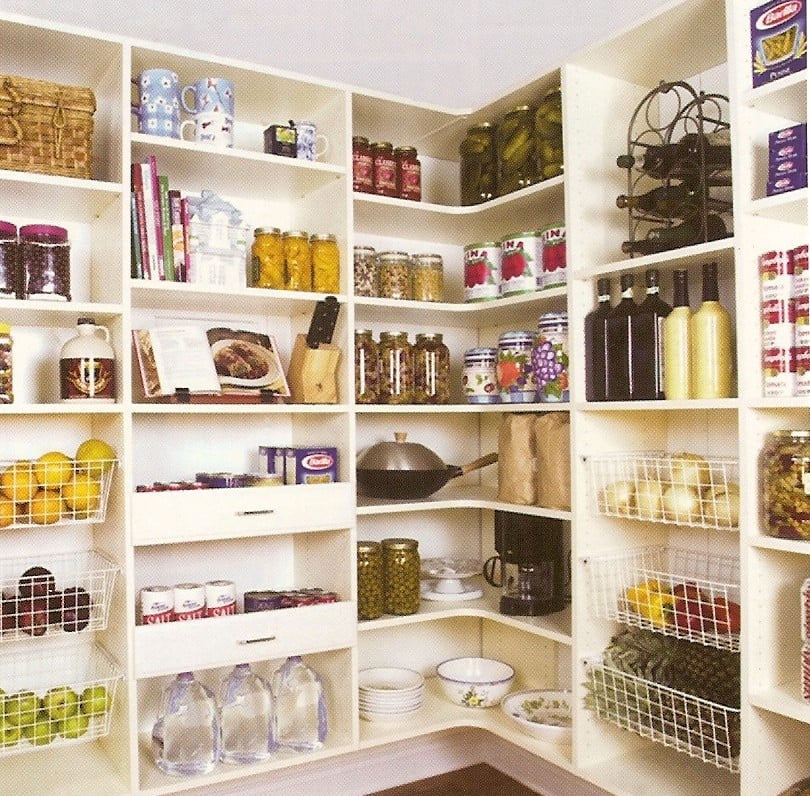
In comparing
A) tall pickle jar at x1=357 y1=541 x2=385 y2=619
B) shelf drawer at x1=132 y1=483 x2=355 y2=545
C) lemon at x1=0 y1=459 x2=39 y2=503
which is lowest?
tall pickle jar at x1=357 y1=541 x2=385 y2=619

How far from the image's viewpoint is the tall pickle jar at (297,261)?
2453mm

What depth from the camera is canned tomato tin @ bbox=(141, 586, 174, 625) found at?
2223 millimetres

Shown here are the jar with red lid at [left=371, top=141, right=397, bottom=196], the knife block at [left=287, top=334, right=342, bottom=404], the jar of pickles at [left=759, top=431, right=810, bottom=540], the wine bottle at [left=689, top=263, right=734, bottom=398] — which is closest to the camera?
the jar of pickles at [left=759, top=431, right=810, bottom=540]

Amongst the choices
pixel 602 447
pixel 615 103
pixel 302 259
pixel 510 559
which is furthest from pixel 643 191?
pixel 510 559

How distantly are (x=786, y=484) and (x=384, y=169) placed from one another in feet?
4.86

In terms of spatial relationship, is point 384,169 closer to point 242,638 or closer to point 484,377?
point 484,377

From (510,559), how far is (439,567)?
325 millimetres

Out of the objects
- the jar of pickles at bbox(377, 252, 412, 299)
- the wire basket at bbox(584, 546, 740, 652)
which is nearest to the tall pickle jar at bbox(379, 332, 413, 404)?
the jar of pickles at bbox(377, 252, 412, 299)

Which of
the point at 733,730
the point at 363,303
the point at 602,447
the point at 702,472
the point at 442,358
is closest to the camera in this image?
the point at 733,730

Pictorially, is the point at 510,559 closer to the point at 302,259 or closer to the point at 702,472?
the point at 702,472

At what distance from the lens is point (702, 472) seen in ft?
7.10

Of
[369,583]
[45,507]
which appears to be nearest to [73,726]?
[45,507]

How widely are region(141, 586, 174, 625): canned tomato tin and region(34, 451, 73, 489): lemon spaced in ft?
1.17

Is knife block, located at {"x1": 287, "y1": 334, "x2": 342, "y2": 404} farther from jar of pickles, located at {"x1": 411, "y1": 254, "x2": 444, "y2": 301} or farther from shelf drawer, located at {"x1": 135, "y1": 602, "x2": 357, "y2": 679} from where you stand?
shelf drawer, located at {"x1": 135, "y1": 602, "x2": 357, "y2": 679}
